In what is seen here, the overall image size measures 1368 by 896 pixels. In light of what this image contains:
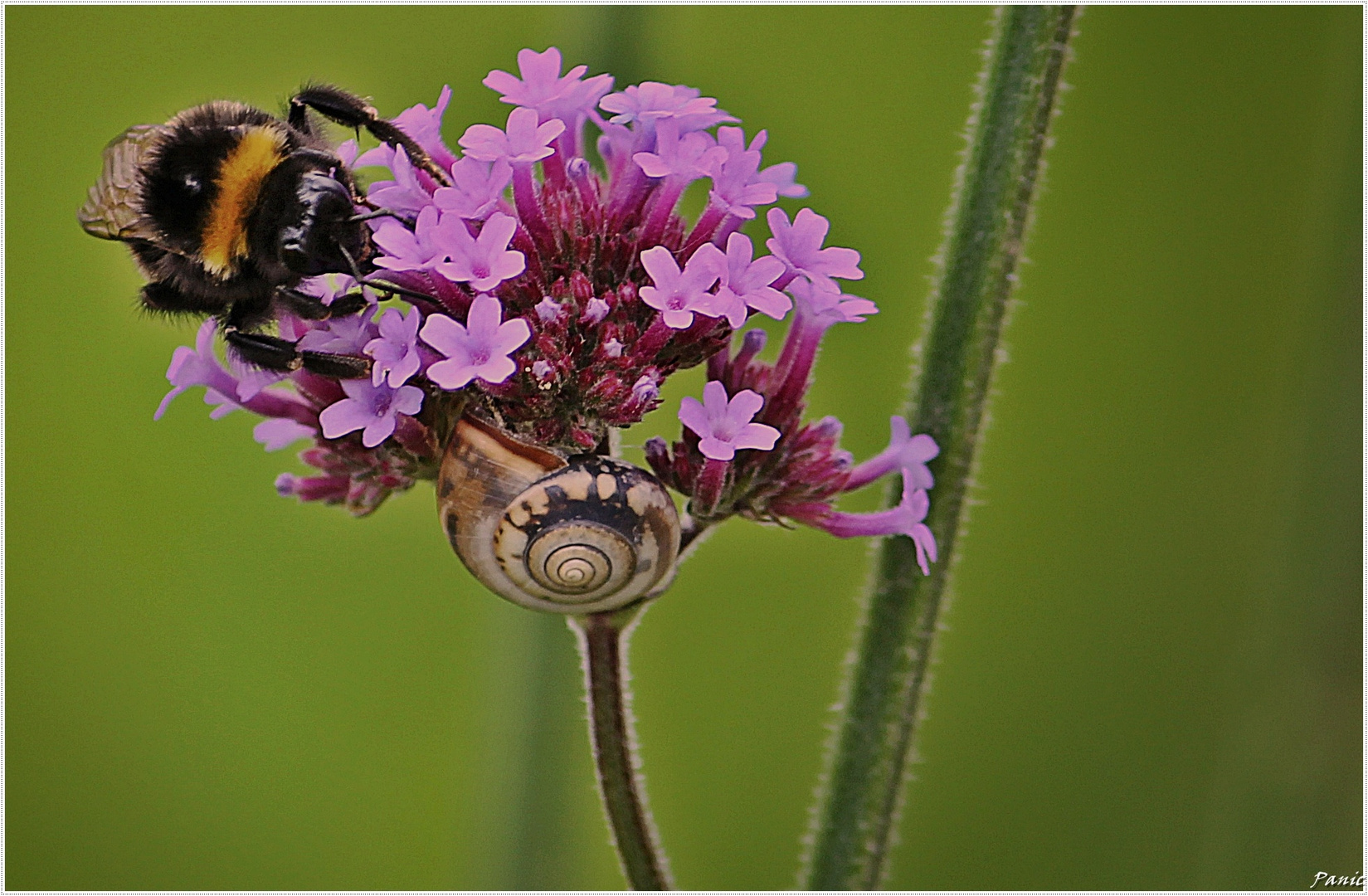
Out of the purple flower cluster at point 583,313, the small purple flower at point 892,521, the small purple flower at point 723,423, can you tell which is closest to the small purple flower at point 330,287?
the purple flower cluster at point 583,313

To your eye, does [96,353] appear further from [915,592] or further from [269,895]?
[915,592]

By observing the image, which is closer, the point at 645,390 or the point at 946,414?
the point at 645,390

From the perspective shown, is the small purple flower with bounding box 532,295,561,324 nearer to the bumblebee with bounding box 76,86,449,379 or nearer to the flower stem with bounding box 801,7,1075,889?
the bumblebee with bounding box 76,86,449,379

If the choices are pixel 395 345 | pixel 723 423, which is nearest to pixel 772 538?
pixel 723 423

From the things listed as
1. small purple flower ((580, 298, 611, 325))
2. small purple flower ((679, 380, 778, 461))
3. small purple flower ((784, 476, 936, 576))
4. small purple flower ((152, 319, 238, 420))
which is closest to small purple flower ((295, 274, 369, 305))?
small purple flower ((152, 319, 238, 420))

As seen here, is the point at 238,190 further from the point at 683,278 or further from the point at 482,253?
the point at 683,278

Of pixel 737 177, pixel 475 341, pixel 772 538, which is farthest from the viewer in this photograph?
pixel 772 538
